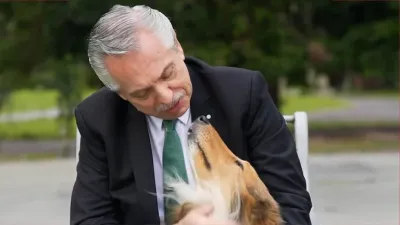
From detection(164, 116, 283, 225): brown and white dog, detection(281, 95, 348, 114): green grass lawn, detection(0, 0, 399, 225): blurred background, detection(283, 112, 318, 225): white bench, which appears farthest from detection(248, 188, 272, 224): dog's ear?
detection(281, 95, 348, 114): green grass lawn

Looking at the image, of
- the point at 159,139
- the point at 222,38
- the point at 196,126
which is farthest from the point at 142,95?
the point at 222,38

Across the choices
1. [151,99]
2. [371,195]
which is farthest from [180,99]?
[371,195]

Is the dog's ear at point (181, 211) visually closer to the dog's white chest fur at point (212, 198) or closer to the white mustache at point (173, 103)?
the dog's white chest fur at point (212, 198)

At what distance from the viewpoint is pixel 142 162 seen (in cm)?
233

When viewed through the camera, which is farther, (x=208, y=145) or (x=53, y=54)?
(x=53, y=54)

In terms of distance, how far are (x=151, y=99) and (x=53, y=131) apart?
53.3 ft

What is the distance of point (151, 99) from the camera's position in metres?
2.14

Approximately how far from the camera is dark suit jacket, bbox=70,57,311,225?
7.56 feet

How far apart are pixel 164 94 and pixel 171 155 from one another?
26 centimetres

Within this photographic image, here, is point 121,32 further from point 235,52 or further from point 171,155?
point 235,52

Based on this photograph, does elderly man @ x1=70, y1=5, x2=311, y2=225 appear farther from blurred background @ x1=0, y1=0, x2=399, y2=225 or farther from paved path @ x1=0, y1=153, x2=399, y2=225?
blurred background @ x1=0, y1=0, x2=399, y2=225

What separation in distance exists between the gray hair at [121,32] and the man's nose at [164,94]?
12 cm

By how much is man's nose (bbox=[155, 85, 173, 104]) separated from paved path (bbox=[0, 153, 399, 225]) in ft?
12.9

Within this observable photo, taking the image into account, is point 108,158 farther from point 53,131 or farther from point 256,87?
point 53,131
